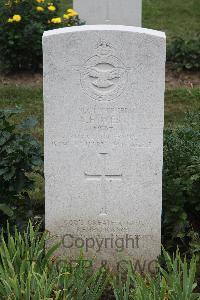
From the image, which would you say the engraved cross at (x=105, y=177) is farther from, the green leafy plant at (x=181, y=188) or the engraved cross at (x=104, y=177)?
the green leafy plant at (x=181, y=188)

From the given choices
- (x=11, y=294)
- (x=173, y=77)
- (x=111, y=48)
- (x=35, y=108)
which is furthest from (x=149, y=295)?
(x=173, y=77)

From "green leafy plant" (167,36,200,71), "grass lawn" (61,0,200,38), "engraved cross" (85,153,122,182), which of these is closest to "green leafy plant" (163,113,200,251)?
"engraved cross" (85,153,122,182)

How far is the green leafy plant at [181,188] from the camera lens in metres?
4.68

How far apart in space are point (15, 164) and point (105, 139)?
74 centimetres

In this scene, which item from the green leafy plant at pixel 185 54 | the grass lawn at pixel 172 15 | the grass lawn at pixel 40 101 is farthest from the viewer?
the grass lawn at pixel 172 15

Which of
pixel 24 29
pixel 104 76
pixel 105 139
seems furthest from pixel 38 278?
pixel 24 29

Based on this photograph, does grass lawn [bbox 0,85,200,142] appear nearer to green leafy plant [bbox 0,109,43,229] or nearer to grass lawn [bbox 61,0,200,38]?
grass lawn [bbox 61,0,200,38]

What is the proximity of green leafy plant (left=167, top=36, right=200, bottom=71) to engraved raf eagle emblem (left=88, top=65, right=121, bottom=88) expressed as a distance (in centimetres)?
470

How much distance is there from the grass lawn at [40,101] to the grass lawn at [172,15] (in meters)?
2.38

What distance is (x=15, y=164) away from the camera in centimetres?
462

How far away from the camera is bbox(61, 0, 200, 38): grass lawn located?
10965 mm

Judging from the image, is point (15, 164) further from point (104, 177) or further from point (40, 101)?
point (40, 101)

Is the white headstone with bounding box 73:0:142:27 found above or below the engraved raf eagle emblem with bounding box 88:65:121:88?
above

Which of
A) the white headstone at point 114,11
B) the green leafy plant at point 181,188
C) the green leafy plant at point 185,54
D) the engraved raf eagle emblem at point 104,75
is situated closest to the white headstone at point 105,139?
the engraved raf eagle emblem at point 104,75
